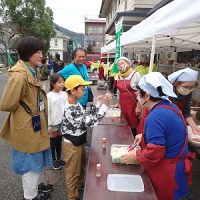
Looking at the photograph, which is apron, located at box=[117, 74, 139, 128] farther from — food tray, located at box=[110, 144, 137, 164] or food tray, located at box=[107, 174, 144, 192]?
food tray, located at box=[107, 174, 144, 192]

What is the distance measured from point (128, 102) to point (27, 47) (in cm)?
216

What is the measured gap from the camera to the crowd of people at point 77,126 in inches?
79.7

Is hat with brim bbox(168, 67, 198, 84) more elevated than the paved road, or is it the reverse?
hat with brim bbox(168, 67, 198, 84)

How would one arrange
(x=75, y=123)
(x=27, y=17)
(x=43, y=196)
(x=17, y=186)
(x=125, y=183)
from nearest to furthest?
(x=125, y=183)
(x=75, y=123)
(x=43, y=196)
(x=17, y=186)
(x=27, y=17)

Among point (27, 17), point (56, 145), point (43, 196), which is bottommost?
point (43, 196)

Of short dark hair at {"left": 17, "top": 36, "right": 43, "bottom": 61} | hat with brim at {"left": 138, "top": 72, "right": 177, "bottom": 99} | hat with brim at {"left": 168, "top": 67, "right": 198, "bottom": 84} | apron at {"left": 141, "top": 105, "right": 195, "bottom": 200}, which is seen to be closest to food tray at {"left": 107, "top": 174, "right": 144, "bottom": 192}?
apron at {"left": 141, "top": 105, "right": 195, "bottom": 200}

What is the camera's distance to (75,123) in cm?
291

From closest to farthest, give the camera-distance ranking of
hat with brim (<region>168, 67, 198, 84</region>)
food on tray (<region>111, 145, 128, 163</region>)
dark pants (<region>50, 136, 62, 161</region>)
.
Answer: food on tray (<region>111, 145, 128, 163</region>) < hat with brim (<region>168, 67, 198, 84</region>) < dark pants (<region>50, 136, 62, 161</region>)

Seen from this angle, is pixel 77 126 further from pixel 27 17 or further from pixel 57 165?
pixel 27 17

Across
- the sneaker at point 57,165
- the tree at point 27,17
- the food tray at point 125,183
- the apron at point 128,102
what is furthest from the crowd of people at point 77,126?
the tree at point 27,17

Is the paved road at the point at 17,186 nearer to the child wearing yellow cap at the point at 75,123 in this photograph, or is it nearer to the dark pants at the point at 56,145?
the dark pants at the point at 56,145

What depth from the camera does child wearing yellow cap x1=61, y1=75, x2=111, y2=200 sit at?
2.88 metres

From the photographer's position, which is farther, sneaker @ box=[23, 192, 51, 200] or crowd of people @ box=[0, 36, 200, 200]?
sneaker @ box=[23, 192, 51, 200]

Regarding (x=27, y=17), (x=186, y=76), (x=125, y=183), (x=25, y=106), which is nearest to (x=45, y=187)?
(x=25, y=106)
